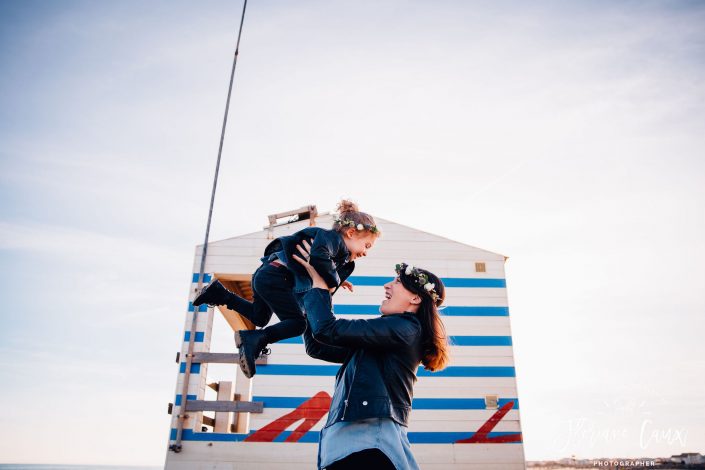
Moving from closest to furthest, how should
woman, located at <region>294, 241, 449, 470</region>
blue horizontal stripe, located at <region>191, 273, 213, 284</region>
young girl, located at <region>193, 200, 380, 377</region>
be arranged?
woman, located at <region>294, 241, 449, 470</region> → young girl, located at <region>193, 200, 380, 377</region> → blue horizontal stripe, located at <region>191, 273, 213, 284</region>

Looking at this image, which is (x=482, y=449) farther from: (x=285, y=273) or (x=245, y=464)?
(x=285, y=273)

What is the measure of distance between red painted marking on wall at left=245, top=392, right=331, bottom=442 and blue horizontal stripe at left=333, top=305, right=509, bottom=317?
4.78 ft

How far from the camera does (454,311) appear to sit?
29.0 ft

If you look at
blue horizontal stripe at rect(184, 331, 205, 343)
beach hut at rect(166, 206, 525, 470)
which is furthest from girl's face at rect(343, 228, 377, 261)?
blue horizontal stripe at rect(184, 331, 205, 343)

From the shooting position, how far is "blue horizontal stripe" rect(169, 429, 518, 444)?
7.77 metres

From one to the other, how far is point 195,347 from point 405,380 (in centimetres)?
648

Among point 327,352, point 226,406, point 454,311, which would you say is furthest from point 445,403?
point 327,352

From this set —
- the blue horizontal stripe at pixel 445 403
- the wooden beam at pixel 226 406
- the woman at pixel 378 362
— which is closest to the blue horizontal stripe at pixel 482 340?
the blue horizontal stripe at pixel 445 403

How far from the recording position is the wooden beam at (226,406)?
7.88 metres

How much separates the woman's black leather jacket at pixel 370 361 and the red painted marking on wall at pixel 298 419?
5.79 m

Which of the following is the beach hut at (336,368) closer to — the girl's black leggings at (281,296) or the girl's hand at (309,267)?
the girl's black leggings at (281,296)

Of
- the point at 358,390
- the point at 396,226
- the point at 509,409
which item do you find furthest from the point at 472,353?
the point at 358,390

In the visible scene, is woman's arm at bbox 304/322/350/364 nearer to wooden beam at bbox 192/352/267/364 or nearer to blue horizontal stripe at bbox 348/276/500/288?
wooden beam at bbox 192/352/267/364

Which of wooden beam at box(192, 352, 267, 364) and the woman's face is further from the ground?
wooden beam at box(192, 352, 267, 364)
